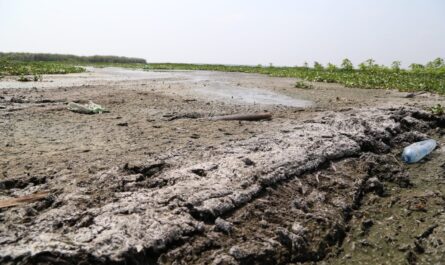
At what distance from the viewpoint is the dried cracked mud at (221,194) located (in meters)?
2.15

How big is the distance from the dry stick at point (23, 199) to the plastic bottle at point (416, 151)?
350 centimetres

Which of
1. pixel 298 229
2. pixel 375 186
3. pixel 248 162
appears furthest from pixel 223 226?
pixel 375 186

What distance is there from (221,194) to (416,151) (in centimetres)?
252

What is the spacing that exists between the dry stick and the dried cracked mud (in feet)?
0.14

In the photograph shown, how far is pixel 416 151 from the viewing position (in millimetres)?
4035

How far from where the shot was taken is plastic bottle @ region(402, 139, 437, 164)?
4.00 metres

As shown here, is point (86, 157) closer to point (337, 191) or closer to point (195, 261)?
point (195, 261)

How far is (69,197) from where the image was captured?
252 cm

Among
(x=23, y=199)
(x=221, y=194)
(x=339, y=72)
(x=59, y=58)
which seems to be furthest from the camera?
(x=59, y=58)

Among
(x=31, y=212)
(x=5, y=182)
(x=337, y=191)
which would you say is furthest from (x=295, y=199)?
(x=5, y=182)

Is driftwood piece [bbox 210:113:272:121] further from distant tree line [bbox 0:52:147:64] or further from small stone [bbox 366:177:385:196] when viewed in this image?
distant tree line [bbox 0:52:147:64]

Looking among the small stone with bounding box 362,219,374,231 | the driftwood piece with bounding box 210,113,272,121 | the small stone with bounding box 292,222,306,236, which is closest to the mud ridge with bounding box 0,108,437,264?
the small stone with bounding box 292,222,306,236

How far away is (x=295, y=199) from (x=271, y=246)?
60cm

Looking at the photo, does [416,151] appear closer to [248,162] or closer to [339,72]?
[248,162]
